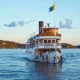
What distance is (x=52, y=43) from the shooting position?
253 feet

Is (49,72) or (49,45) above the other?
(49,45)

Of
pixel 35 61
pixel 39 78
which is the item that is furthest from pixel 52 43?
pixel 39 78

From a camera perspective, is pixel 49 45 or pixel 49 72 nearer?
pixel 49 72

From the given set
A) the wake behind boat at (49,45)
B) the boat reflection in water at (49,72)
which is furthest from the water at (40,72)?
the wake behind boat at (49,45)

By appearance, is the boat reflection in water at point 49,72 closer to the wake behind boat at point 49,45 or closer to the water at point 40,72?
the water at point 40,72

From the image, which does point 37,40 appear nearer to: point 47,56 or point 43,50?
point 43,50

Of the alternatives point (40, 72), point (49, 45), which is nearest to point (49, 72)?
point (40, 72)

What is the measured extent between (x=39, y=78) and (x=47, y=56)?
87.9ft

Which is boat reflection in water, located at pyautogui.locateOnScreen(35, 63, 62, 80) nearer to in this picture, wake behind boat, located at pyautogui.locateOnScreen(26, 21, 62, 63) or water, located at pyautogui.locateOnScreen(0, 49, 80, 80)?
water, located at pyautogui.locateOnScreen(0, 49, 80, 80)

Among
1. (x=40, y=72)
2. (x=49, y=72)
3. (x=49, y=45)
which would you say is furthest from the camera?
(x=49, y=45)

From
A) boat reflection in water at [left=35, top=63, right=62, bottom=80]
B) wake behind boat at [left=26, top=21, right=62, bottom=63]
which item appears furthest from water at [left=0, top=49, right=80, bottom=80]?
wake behind boat at [left=26, top=21, right=62, bottom=63]

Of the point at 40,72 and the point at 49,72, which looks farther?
the point at 40,72

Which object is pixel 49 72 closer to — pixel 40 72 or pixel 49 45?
pixel 40 72

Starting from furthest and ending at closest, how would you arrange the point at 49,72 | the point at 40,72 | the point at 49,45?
the point at 49,45
the point at 40,72
the point at 49,72
